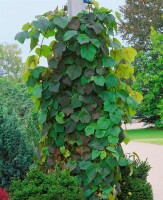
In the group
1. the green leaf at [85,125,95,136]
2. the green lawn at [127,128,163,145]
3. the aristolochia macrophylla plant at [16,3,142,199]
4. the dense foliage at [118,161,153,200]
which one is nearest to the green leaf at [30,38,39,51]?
the aristolochia macrophylla plant at [16,3,142,199]

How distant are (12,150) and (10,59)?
34.5m

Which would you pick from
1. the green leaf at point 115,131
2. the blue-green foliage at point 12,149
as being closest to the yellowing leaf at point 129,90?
the green leaf at point 115,131

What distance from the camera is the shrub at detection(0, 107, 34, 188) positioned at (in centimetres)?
375

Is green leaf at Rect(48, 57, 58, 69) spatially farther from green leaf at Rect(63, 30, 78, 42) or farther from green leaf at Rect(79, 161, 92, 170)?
green leaf at Rect(79, 161, 92, 170)

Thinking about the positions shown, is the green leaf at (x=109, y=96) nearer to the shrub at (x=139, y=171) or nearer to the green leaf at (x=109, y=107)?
the green leaf at (x=109, y=107)

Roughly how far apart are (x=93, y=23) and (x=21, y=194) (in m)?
1.21

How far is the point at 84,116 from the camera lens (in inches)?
130

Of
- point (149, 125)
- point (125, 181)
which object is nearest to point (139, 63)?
point (149, 125)

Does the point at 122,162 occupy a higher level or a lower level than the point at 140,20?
lower

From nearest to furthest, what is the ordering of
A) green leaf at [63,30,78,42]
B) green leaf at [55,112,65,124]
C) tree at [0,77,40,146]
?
A: 1. green leaf at [63,30,78,42]
2. green leaf at [55,112,65,124]
3. tree at [0,77,40,146]

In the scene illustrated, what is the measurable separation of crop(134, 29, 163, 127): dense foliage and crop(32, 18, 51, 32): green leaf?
2620 cm

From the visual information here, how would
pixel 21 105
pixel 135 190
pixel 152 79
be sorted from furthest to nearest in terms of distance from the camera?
pixel 152 79 < pixel 21 105 < pixel 135 190

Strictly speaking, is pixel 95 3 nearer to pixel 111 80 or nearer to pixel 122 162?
pixel 111 80

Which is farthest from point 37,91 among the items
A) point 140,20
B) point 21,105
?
point 140,20
